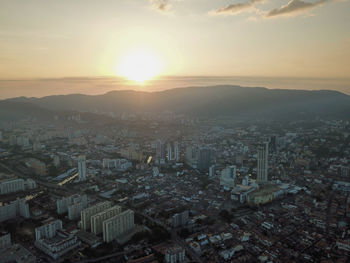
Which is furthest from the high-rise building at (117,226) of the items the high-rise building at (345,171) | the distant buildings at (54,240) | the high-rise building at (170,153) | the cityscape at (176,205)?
the high-rise building at (345,171)

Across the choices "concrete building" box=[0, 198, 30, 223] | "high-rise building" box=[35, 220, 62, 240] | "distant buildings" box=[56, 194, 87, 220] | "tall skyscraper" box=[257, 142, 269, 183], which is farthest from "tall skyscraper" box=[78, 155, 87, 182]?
"tall skyscraper" box=[257, 142, 269, 183]

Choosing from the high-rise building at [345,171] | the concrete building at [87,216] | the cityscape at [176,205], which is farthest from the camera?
the high-rise building at [345,171]

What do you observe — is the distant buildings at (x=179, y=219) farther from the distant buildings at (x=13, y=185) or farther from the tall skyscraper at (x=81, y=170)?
the distant buildings at (x=13, y=185)

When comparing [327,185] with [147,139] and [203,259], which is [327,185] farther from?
[147,139]

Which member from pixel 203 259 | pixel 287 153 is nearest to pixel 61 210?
pixel 203 259

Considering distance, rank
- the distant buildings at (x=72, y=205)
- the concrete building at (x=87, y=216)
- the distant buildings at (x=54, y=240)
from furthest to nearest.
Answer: the distant buildings at (x=72, y=205) → the concrete building at (x=87, y=216) → the distant buildings at (x=54, y=240)

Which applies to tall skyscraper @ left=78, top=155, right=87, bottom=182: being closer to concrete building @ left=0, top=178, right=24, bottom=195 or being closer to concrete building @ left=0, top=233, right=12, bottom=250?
concrete building @ left=0, top=178, right=24, bottom=195
